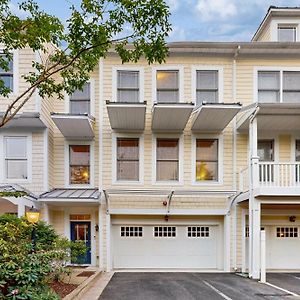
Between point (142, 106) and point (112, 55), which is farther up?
point (112, 55)

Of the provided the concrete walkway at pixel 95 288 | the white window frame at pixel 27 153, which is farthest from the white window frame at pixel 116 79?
the concrete walkway at pixel 95 288

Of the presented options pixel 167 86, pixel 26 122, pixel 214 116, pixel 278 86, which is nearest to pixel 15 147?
pixel 26 122

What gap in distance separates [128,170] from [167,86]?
3794mm

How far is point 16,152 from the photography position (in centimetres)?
1469

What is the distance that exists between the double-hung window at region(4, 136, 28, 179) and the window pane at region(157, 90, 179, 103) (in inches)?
219

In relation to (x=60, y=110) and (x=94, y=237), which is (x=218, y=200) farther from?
(x=60, y=110)

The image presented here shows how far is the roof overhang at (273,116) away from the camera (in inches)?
516

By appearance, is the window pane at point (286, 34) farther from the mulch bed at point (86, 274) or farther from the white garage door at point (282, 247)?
the mulch bed at point (86, 274)

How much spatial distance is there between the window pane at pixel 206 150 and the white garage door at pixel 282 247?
12.7 ft

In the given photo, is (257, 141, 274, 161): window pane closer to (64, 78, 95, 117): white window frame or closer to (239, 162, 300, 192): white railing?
(239, 162, 300, 192): white railing

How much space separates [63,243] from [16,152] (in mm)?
5098

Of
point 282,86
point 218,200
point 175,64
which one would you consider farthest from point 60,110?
point 282,86

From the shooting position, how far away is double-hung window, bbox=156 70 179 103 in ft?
→ 51.3

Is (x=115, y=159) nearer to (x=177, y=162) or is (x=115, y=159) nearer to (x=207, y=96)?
(x=177, y=162)
